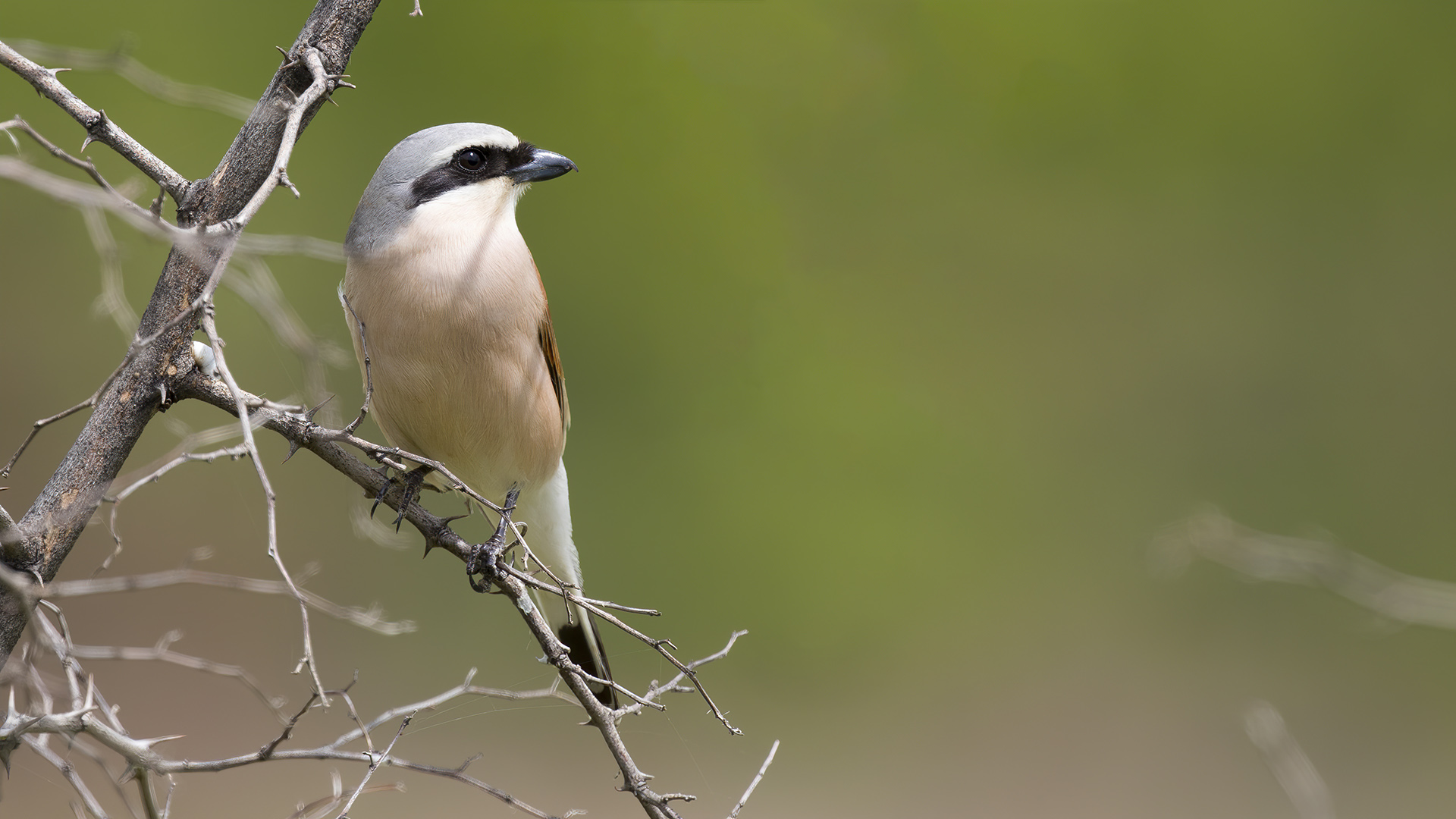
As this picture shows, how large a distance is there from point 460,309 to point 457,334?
4cm

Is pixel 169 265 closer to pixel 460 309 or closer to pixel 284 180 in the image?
pixel 284 180

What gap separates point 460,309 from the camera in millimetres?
1785

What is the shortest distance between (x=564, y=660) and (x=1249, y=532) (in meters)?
4.44

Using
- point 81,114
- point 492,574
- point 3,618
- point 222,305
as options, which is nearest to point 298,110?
point 81,114

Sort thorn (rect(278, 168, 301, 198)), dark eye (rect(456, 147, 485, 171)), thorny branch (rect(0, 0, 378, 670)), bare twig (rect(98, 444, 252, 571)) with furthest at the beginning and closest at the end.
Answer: dark eye (rect(456, 147, 485, 171)), thorny branch (rect(0, 0, 378, 670)), thorn (rect(278, 168, 301, 198)), bare twig (rect(98, 444, 252, 571))

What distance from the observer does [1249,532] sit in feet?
16.0

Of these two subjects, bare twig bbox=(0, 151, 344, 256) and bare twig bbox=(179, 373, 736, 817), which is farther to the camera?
bare twig bbox=(179, 373, 736, 817)

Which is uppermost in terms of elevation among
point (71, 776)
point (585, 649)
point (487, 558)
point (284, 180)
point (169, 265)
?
point (284, 180)

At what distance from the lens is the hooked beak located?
6.27 ft

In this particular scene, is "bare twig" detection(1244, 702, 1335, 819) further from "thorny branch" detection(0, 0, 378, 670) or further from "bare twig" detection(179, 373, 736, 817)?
"thorny branch" detection(0, 0, 378, 670)

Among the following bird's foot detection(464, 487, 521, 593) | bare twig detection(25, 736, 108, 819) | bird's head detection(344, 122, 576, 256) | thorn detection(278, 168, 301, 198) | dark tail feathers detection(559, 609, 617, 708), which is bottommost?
bare twig detection(25, 736, 108, 819)

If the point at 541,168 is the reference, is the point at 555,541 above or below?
below

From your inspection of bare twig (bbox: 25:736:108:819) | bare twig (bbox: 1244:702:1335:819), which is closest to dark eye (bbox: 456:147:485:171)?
bare twig (bbox: 25:736:108:819)

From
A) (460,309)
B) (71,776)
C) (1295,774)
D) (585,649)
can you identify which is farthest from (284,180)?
(1295,774)
